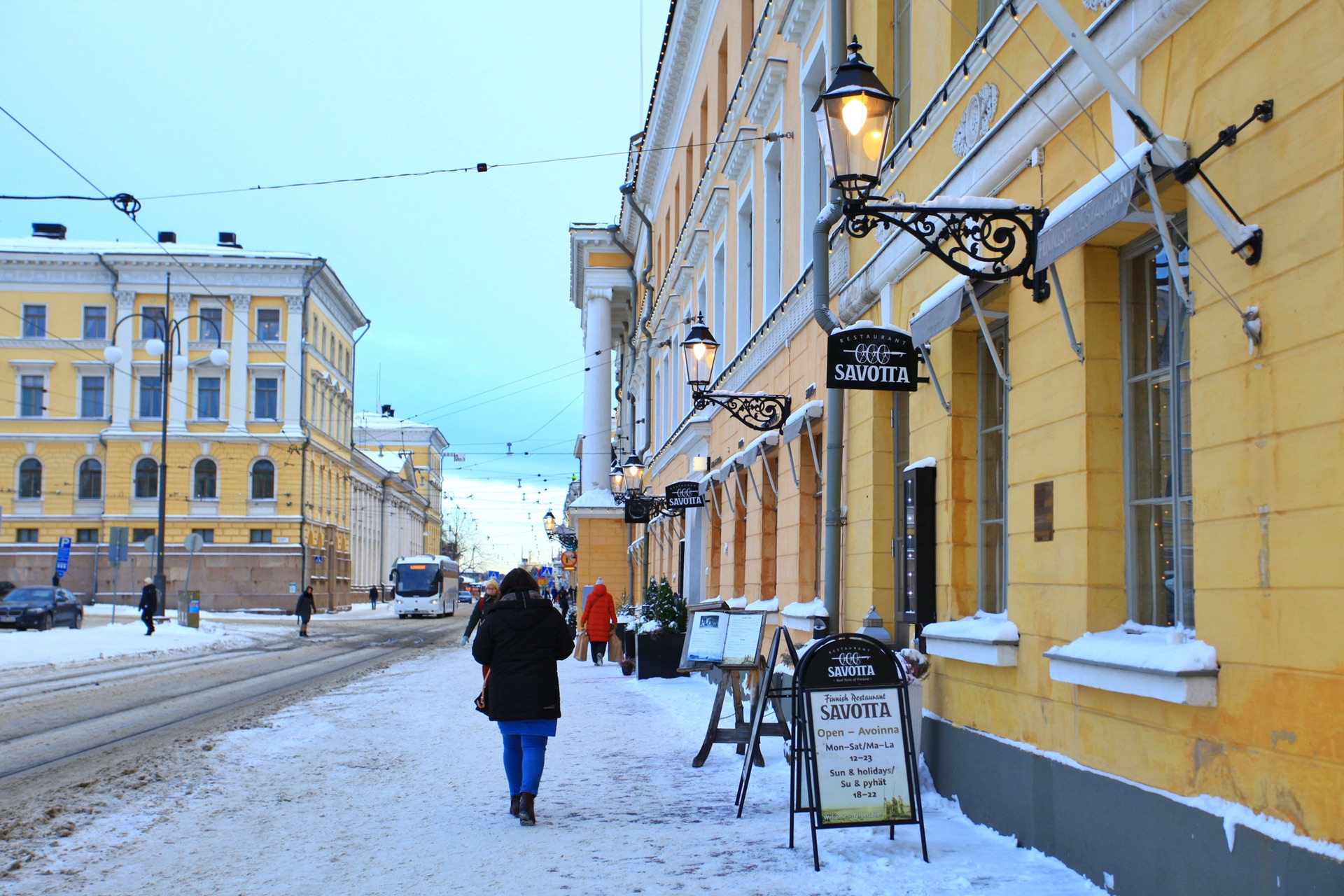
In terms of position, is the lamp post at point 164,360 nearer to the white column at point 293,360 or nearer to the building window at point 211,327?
the building window at point 211,327

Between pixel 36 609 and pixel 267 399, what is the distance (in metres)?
31.1

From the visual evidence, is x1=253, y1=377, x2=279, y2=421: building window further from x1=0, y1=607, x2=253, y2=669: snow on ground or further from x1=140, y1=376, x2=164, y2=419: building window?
x1=0, y1=607, x2=253, y2=669: snow on ground

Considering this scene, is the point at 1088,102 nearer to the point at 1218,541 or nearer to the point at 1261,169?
the point at 1261,169

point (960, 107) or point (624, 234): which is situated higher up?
point (624, 234)

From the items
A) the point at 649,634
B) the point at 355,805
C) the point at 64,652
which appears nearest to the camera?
the point at 355,805

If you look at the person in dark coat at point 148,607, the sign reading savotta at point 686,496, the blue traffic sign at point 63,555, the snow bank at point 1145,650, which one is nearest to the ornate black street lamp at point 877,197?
the snow bank at point 1145,650

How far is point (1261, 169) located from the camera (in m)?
4.62

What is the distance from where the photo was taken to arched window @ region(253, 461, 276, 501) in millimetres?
64250

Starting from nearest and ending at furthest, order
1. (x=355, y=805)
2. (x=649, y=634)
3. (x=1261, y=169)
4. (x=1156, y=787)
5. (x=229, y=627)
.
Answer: (x=1261, y=169) < (x=1156, y=787) < (x=355, y=805) < (x=649, y=634) < (x=229, y=627)

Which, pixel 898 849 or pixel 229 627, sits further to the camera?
pixel 229 627

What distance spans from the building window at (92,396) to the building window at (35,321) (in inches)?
123

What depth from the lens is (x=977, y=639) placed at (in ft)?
24.1

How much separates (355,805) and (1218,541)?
5845 mm

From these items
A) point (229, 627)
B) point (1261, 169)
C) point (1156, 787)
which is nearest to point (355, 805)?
point (1156, 787)
